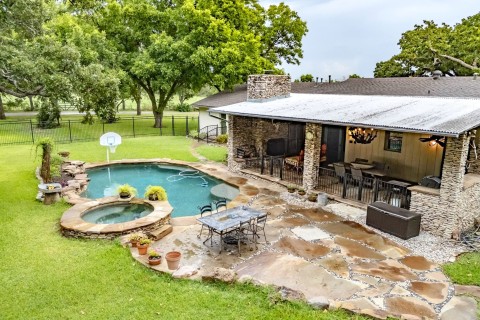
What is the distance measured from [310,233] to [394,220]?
7.43 feet

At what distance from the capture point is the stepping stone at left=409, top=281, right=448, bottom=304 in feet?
20.3

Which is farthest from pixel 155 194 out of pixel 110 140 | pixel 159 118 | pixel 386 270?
pixel 159 118

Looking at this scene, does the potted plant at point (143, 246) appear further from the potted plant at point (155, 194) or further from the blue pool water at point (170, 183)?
the blue pool water at point (170, 183)

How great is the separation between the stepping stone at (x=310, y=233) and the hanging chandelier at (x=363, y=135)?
632cm

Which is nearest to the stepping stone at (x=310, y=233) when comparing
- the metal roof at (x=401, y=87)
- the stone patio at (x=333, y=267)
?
the stone patio at (x=333, y=267)

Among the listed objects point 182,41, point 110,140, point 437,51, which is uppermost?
point 182,41

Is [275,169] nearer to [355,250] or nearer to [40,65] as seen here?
[355,250]

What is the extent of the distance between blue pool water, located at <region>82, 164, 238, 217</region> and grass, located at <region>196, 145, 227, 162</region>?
2.31 meters

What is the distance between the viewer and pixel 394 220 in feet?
29.2

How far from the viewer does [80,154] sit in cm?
1859

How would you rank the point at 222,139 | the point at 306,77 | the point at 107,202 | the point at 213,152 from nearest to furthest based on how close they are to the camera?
the point at 107,202, the point at 213,152, the point at 222,139, the point at 306,77

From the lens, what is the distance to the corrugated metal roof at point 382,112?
862cm

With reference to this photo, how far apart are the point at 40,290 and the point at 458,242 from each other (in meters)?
9.68

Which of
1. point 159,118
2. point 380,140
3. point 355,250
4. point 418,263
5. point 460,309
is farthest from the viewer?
point 159,118
